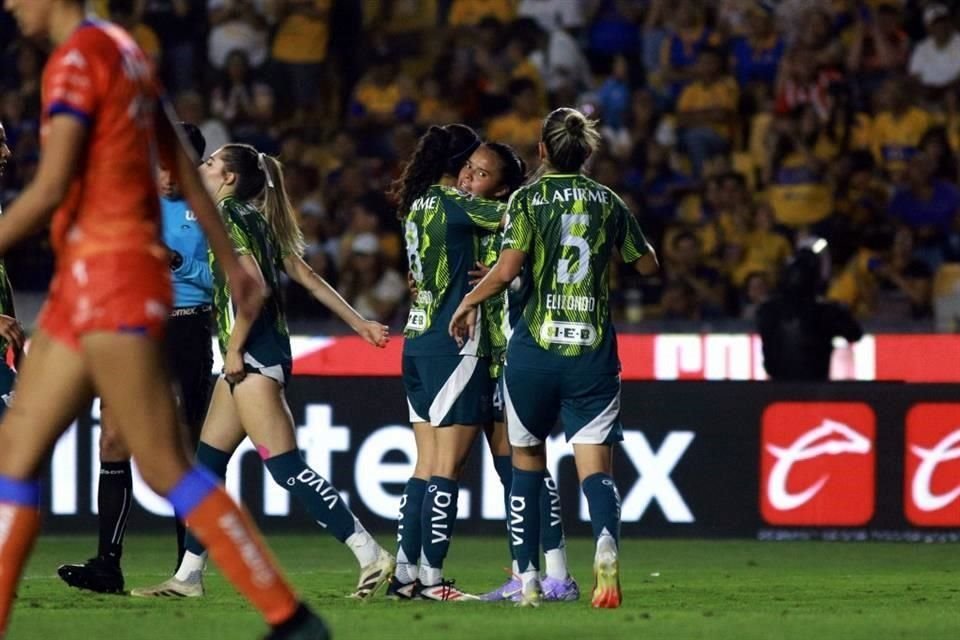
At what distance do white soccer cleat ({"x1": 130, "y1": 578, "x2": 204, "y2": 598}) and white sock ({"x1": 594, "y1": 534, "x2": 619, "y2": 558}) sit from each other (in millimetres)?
1883

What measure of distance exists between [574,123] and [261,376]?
5.67 feet

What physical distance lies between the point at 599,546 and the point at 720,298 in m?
8.19

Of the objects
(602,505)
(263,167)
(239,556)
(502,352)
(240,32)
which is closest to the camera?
(239,556)

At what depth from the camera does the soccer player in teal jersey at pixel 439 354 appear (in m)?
8.45

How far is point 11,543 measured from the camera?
18.4ft

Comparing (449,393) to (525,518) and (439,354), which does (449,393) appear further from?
(525,518)

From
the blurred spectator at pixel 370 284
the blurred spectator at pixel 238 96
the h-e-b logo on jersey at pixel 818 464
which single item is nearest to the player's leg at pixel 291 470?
the h-e-b logo on jersey at pixel 818 464

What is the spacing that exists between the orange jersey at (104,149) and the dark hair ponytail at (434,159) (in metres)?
3.18

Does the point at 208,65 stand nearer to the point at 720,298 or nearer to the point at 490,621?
the point at 720,298

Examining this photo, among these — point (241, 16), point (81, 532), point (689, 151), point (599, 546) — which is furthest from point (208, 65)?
point (599, 546)

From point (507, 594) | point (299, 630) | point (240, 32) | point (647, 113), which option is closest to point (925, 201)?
point (647, 113)

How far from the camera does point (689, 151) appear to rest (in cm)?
1805

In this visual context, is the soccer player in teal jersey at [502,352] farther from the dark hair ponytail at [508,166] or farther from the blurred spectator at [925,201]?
the blurred spectator at [925,201]

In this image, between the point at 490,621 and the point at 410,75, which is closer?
the point at 490,621
